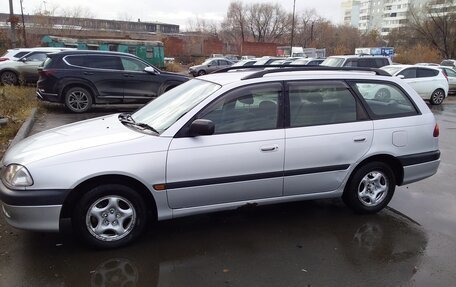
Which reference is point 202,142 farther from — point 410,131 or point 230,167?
point 410,131

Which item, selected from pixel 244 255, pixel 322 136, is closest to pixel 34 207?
pixel 244 255

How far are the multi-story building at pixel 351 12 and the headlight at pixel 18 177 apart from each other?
154064 millimetres

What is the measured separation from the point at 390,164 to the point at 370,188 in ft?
1.24

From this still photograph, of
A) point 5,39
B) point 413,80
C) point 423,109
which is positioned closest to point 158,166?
point 423,109

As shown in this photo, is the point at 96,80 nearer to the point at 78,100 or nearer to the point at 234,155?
the point at 78,100

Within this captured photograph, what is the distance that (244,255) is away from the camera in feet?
12.3

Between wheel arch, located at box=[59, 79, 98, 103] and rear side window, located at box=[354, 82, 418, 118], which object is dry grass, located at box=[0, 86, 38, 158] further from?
rear side window, located at box=[354, 82, 418, 118]

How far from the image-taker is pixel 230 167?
3.94m

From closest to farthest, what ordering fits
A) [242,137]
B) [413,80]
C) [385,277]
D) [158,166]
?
[385,277] < [158,166] < [242,137] < [413,80]

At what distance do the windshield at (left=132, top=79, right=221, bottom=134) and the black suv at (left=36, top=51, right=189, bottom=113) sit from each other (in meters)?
7.21

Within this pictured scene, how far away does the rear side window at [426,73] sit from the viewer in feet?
54.2

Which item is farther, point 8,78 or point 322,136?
point 8,78

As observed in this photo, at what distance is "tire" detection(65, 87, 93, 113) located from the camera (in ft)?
37.0

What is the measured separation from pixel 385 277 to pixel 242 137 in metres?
1.71
